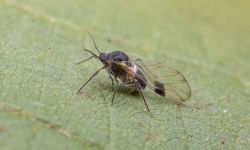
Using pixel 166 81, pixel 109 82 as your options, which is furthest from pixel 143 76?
pixel 109 82

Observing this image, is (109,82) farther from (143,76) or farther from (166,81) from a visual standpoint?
(166,81)

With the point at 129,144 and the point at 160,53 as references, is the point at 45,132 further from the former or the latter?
the point at 160,53

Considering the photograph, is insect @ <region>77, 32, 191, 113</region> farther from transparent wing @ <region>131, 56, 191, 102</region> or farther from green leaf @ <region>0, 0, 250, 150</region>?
green leaf @ <region>0, 0, 250, 150</region>

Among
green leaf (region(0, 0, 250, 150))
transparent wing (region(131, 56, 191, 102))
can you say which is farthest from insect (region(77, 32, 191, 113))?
green leaf (region(0, 0, 250, 150))

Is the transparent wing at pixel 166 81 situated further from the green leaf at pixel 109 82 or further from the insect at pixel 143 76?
the green leaf at pixel 109 82

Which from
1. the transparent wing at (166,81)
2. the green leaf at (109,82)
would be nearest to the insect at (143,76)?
the transparent wing at (166,81)

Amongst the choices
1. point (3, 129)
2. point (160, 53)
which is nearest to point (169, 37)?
point (160, 53)

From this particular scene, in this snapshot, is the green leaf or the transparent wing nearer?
the green leaf
